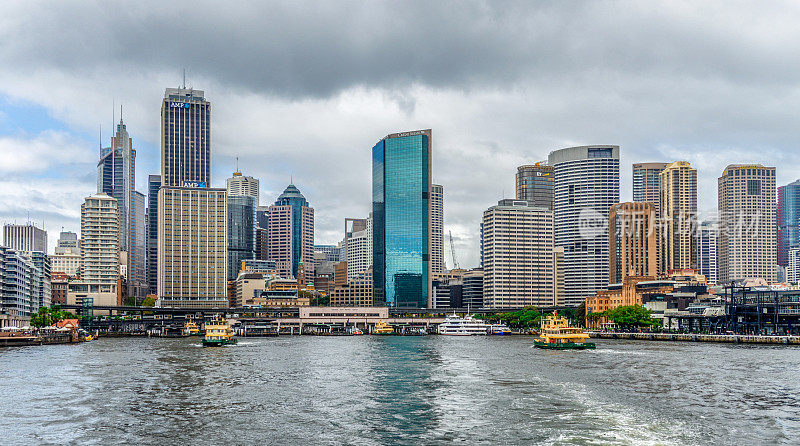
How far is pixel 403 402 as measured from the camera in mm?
90062

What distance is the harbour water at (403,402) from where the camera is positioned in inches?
2739

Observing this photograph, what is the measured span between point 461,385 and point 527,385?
8.97 m

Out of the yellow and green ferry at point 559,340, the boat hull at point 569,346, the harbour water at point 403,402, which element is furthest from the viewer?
the yellow and green ferry at point 559,340

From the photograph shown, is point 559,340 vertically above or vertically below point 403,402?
below

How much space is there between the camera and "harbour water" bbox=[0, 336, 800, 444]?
69.6m

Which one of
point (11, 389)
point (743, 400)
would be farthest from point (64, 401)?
point (743, 400)

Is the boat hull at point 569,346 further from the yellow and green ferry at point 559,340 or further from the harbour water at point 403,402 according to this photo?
the harbour water at point 403,402

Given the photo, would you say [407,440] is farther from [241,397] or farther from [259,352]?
[259,352]

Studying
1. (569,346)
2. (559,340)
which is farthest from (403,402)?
(559,340)

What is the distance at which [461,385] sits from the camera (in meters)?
107

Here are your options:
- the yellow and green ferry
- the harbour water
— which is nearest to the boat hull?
the yellow and green ferry

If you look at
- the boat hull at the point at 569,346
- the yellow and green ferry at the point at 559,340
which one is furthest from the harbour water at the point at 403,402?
the yellow and green ferry at the point at 559,340

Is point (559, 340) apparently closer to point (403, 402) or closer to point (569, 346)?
point (569, 346)

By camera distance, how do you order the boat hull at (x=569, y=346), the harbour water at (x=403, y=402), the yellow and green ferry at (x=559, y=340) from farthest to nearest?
the yellow and green ferry at (x=559, y=340), the boat hull at (x=569, y=346), the harbour water at (x=403, y=402)
